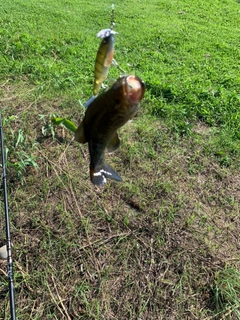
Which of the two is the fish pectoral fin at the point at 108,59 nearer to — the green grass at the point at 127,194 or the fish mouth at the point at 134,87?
the fish mouth at the point at 134,87

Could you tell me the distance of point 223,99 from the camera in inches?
161

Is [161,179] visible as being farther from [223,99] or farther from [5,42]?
[5,42]

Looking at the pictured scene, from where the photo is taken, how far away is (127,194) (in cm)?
295

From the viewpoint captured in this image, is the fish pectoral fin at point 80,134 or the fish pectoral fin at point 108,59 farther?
the fish pectoral fin at point 80,134

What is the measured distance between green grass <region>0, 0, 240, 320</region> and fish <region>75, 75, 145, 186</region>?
1271 mm

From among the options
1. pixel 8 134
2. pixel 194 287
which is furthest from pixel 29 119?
pixel 194 287

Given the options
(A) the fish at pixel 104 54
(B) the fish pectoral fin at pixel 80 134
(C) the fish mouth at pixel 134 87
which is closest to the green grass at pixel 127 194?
(B) the fish pectoral fin at pixel 80 134

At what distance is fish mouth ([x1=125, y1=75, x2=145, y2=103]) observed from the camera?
104 centimetres

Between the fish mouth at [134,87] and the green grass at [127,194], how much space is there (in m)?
1.70

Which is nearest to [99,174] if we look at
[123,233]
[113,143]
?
[113,143]

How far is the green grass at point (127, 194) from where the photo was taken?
2.42 metres

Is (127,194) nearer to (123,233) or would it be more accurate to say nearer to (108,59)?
(123,233)

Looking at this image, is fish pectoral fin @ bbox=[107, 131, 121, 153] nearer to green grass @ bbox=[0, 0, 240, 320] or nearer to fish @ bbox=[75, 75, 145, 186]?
fish @ bbox=[75, 75, 145, 186]

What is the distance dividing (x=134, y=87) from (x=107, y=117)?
0.19 metres
